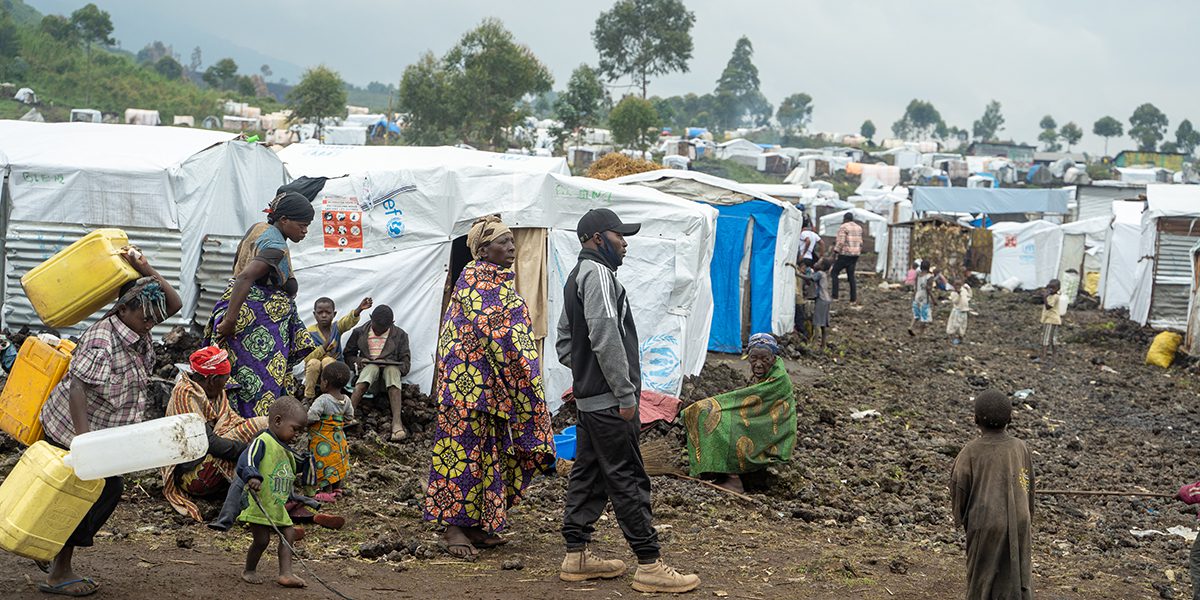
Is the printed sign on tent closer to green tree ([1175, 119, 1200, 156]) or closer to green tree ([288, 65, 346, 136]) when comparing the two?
green tree ([288, 65, 346, 136])

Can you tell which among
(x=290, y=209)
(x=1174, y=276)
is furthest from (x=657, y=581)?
(x=1174, y=276)

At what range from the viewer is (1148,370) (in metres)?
15.4

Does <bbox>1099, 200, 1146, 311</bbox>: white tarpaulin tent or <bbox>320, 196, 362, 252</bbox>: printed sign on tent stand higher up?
<bbox>320, 196, 362, 252</bbox>: printed sign on tent

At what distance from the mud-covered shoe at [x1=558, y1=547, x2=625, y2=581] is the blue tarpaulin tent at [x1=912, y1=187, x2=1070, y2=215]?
35918 mm

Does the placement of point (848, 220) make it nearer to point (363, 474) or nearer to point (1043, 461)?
point (1043, 461)

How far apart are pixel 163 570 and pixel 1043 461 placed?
718 centimetres

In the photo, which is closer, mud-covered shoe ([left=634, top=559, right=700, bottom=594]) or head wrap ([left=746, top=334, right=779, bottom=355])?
mud-covered shoe ([left=634, top=559, right=700, bottom=594])

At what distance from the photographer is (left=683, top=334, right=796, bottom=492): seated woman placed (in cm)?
711

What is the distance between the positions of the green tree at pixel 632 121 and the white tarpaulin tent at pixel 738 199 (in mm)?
30098

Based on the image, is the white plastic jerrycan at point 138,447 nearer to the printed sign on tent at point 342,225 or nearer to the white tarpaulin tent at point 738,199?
the printed sign on tent at point 342,225

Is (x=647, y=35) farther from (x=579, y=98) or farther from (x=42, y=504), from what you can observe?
(x=42, y=504)

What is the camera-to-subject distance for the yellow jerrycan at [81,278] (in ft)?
14.2

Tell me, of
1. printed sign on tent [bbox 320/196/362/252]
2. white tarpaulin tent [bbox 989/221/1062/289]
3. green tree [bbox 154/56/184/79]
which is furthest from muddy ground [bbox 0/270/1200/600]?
green tree [bbox 154/56/184/79]

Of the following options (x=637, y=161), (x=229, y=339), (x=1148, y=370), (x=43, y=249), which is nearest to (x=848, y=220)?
(x=637, y=161)
